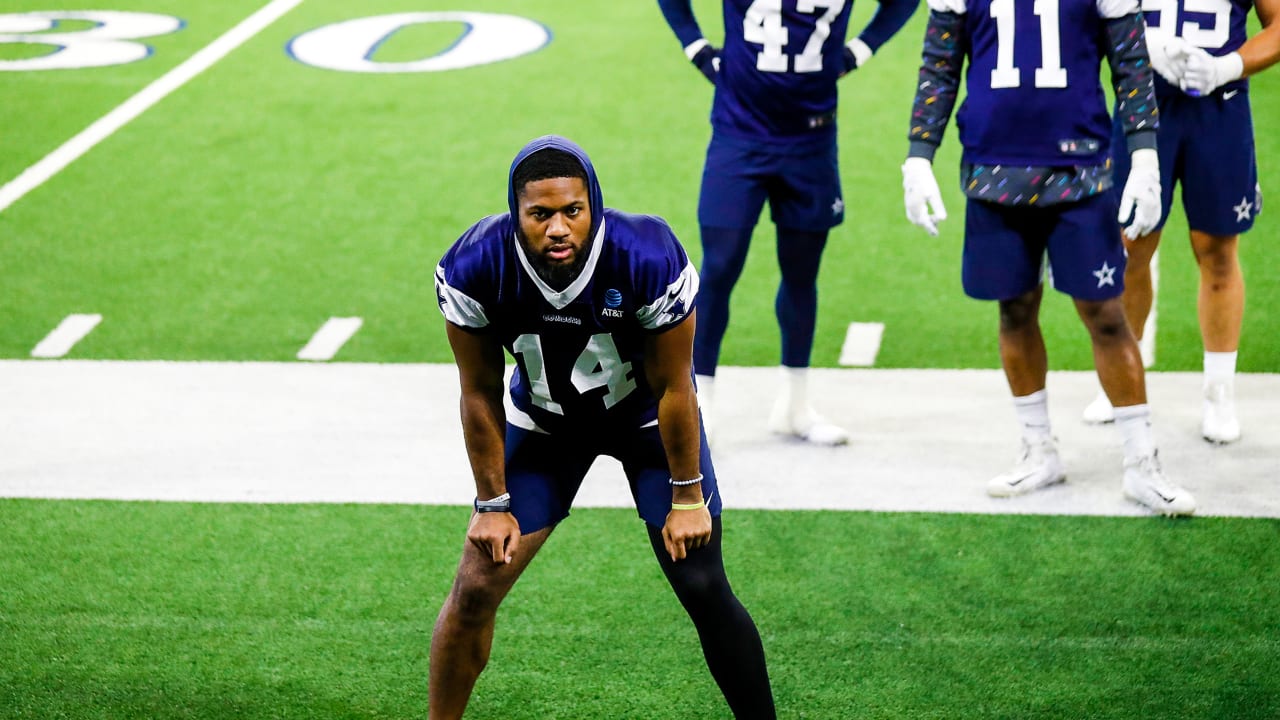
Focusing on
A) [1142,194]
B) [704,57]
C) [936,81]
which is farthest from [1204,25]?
[704,57]

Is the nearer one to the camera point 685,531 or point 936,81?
point 685,531

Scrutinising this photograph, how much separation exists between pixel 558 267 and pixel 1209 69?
316 centimetres

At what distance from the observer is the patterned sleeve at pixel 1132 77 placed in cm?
511

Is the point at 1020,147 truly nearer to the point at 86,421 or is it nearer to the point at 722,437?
the point at 722,437

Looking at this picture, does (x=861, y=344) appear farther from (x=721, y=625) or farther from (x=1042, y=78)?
(x=721, y=625)

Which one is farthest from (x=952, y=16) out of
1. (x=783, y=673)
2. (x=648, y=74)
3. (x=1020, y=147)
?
(x=648, y=74)

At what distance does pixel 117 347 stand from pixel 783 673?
157 inches

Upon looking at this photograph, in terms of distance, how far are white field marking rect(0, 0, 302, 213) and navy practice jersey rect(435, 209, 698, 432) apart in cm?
653

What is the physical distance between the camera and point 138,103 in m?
11.3

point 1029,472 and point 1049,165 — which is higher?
point 1049,165

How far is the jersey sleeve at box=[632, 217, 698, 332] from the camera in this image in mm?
3520

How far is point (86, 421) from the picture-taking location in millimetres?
6402

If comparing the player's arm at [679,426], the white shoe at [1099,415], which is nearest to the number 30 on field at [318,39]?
the white shoe at [1099,415]

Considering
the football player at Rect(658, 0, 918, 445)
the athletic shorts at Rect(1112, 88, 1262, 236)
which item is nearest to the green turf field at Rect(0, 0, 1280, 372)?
the football player at Rect(658, 0, 918, 445)
